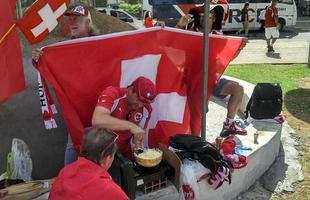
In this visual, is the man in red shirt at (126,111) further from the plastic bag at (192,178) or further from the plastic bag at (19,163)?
the plastic bag at (19,163)

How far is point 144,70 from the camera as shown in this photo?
14.5 ft

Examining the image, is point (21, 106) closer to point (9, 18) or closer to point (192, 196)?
point (9, 18)

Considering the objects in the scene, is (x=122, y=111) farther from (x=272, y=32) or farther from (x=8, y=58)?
(x=272, y=32)

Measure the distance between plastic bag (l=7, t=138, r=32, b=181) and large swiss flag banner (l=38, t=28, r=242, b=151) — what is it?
49 cm

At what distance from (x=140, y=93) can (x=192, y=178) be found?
3.04ft

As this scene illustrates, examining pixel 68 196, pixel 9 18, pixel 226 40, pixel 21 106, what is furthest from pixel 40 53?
pixel 21 106

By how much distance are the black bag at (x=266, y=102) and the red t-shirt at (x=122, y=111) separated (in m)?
2.17

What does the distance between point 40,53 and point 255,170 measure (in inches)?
103

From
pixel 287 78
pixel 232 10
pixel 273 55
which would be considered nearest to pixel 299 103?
pixel 287 78

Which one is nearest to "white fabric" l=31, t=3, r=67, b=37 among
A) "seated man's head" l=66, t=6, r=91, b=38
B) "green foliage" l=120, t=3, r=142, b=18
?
"seated man's head" l=66, t=6, r=91, b=38

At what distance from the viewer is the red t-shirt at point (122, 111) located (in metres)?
3.70

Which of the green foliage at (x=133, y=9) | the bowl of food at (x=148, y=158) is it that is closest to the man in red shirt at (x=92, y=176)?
the bowl of food at (x=148, y=158)

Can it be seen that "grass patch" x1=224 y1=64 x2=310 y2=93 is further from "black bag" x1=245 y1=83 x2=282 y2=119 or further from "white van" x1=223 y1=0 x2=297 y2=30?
"white van" x1=223 y1=0 x2=297 y2=30

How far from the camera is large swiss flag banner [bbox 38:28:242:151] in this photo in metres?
4.01
